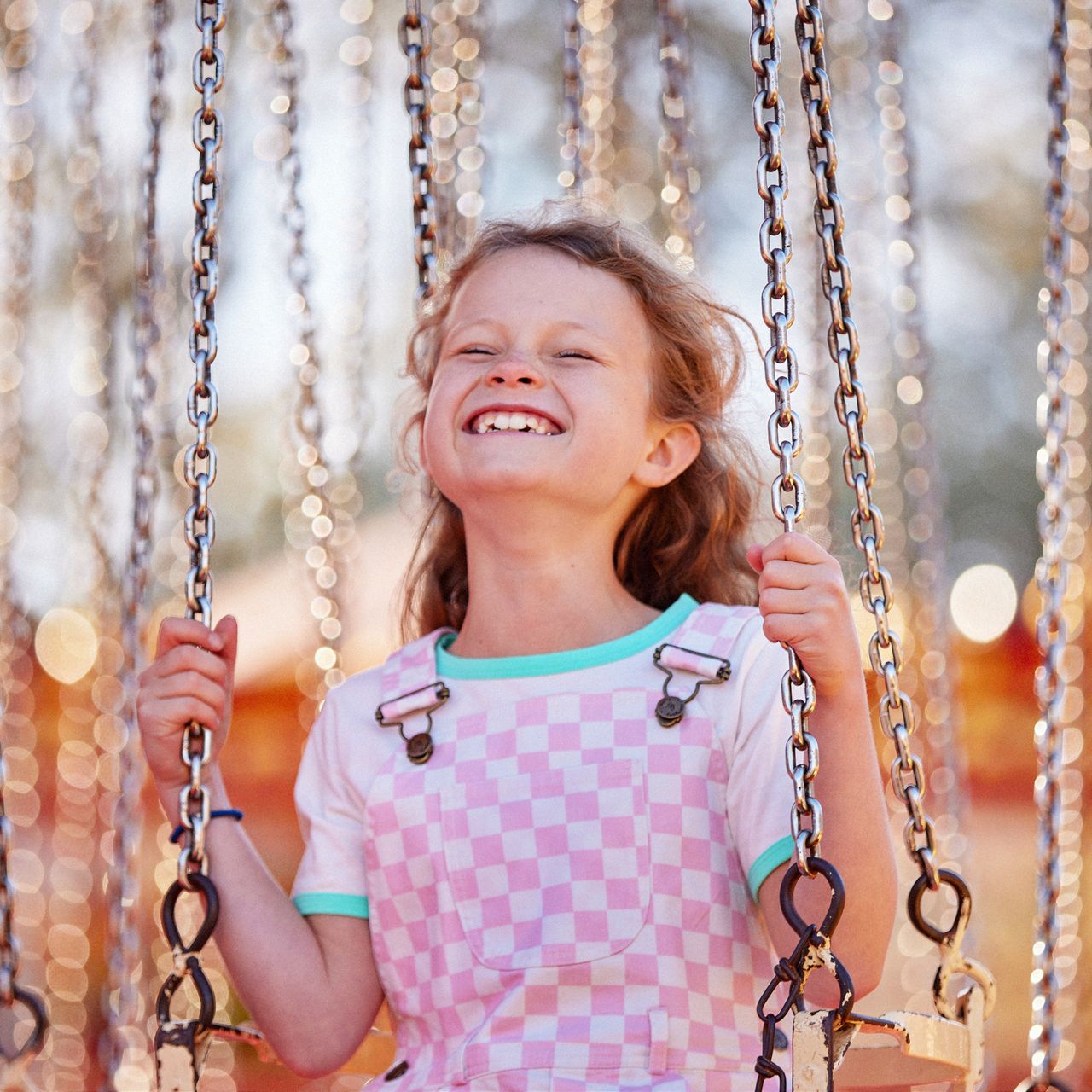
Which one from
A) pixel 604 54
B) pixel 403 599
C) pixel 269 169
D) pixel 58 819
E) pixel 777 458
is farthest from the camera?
pixel 58 819

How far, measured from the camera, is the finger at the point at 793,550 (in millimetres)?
1245

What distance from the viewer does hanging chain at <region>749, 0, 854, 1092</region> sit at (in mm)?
1084

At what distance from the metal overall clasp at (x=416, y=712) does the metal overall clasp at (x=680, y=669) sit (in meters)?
0.22

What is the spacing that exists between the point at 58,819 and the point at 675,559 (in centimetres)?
377

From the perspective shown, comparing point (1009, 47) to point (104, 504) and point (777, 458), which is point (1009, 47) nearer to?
point (104, 504)

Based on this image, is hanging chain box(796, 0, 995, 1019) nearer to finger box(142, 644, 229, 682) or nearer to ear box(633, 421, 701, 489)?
ear box(633, 421, 701, 489)

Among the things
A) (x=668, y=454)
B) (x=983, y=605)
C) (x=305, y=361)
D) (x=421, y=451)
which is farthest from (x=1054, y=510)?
(x=983, y=605)

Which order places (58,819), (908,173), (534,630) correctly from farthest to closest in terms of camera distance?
(58,819) < (908,173) < (534,630)

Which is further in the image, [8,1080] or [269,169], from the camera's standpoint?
[269,169]

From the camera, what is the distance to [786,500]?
1.14 metres

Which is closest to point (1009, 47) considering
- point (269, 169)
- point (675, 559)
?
point (269, 169)

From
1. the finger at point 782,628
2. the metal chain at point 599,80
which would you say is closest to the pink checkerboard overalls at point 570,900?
the finger at point 782,628

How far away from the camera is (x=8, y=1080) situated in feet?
4.51

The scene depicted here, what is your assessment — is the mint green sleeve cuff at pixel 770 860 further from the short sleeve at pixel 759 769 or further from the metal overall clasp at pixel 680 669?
the metal overall clasp at pixel 680 669
